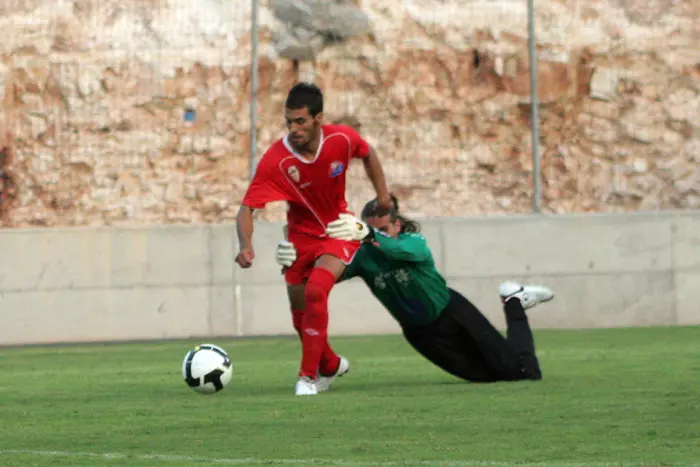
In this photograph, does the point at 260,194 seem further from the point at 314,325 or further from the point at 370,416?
the point at 370,416

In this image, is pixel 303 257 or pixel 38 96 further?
pixel 38 96

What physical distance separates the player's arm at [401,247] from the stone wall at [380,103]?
8.90 m

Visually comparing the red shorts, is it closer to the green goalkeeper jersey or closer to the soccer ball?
the green goalkeeper jersey

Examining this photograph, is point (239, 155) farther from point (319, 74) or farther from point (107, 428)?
point (107, 428)

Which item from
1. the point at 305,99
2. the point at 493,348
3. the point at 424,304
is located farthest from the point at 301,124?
the point at 493,348

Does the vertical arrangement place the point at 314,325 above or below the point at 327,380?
above

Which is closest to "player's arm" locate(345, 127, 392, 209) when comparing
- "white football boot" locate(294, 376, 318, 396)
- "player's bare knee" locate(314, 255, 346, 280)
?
"player's bare knee" locate(314, 255, 346, 280)

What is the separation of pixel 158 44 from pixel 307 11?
2.12 meters

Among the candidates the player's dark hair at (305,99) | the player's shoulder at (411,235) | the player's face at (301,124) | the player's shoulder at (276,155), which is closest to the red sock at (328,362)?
the player's shoulder at (411,235)

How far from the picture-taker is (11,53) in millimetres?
19891

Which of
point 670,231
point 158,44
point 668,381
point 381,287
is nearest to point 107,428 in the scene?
point 381,287

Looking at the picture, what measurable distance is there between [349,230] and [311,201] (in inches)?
20.7

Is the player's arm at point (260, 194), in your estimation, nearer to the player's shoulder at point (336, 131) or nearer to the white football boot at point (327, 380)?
the player's shoulder at point (336, 131)

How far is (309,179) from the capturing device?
9820 mm
